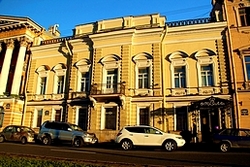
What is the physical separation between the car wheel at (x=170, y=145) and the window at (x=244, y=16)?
41.1 ft

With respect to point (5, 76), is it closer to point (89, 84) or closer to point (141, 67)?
point (89, 84)

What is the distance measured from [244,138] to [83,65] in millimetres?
15062

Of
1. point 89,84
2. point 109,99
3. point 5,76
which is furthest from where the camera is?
point 5,76

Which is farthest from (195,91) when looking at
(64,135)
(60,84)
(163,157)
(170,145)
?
(60,84)

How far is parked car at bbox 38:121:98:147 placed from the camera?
16078 millimetres

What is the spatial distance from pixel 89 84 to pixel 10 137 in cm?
788

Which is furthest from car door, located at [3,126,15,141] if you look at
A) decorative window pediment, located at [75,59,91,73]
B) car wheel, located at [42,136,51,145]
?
decorative window pediment, located at [75,59,91,73]

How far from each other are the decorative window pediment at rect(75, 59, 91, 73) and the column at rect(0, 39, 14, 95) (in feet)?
27.5

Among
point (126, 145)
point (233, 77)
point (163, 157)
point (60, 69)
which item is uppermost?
point (60, 69)

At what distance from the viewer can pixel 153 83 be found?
19.9 m

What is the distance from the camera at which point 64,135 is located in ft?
54.1

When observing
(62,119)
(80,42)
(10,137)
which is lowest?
(10,137)

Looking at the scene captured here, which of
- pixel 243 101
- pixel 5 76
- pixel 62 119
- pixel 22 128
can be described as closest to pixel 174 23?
pixel 243 101

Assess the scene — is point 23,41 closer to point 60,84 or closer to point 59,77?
A: point 59,77
